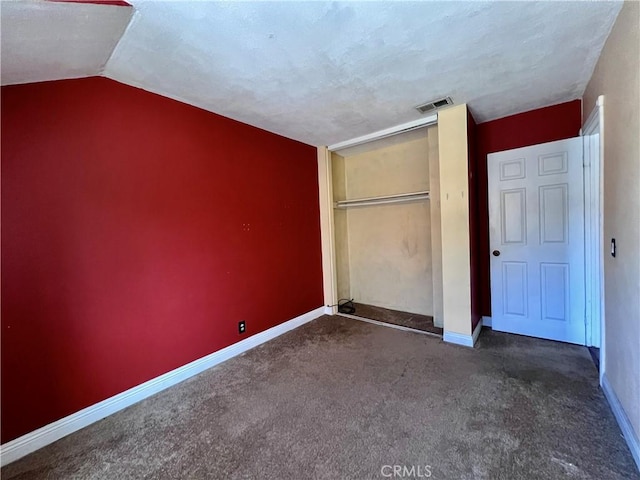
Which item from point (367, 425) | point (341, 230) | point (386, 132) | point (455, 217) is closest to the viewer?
point (367, 425)

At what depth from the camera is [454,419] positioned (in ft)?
5.88

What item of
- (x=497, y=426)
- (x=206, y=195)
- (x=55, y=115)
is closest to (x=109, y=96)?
(x=55, y=115)

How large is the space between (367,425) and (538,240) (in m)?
2.63

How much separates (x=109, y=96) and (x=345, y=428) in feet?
9.48

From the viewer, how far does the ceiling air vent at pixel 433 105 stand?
103 inches

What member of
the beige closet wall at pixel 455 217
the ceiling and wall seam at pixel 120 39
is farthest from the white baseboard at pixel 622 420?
the ceiling and wall seam at pixel 120 39

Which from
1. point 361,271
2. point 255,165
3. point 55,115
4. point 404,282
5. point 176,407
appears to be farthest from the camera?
point 361,271

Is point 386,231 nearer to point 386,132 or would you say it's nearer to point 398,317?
point 398,317

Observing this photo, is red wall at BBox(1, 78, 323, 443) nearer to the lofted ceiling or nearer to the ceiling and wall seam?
the ceiling and wall seam

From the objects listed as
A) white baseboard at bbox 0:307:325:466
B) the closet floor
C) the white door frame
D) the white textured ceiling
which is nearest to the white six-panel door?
the white door frame

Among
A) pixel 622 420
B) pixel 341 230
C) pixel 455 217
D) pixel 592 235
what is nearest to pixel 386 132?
pixel 455 217

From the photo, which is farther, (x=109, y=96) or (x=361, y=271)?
(x=361, y=271)

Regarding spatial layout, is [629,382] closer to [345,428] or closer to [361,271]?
[345,428]

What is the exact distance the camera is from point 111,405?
202 cm
